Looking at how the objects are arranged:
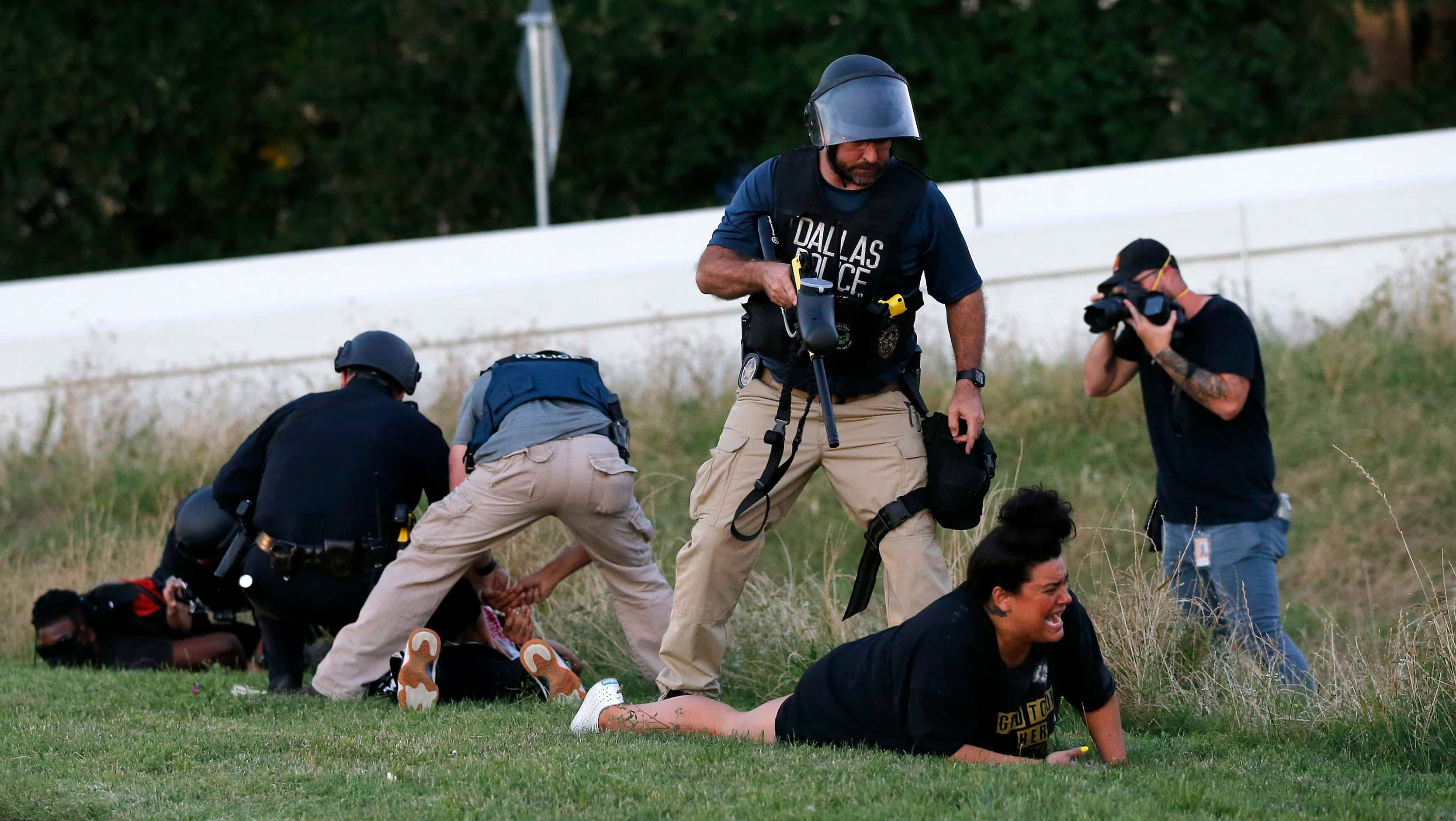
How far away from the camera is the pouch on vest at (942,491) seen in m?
5.41

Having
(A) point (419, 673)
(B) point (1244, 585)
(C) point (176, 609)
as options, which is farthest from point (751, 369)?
(C) point (176, 609)

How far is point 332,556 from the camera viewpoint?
6707 mm

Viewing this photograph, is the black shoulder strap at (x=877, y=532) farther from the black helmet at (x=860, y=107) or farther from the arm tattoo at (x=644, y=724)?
the black helmet at (x=860, y=107)

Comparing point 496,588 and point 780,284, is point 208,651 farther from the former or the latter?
point 780,284

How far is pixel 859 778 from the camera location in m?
4.56

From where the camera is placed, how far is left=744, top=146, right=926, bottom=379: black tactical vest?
5531mm

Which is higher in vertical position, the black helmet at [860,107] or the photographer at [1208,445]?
the black helmet at [860,107]

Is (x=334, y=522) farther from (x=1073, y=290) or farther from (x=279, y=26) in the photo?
(x=279, y=26)

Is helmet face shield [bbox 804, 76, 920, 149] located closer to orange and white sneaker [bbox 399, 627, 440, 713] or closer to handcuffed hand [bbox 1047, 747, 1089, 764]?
handcuffed hand [bbox 1047, 747, 1089, 764]

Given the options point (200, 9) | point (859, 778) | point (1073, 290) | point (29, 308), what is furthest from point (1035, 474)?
point (200, 9)

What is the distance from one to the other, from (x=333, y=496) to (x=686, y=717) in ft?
6.50

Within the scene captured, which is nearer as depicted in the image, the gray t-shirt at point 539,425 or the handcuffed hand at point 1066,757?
the handcuffed hand at point 1066,757

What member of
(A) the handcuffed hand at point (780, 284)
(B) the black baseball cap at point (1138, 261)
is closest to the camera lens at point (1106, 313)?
(B) the black baseball cap at point (1138, 261)

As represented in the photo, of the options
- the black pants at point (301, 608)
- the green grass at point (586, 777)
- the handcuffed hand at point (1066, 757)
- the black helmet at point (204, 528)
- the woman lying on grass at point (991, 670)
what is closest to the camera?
the green grass at point (586, 777)
